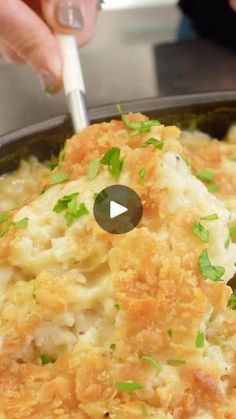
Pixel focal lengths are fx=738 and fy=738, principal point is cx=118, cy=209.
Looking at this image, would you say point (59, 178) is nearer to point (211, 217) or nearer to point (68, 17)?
point (211, 217)

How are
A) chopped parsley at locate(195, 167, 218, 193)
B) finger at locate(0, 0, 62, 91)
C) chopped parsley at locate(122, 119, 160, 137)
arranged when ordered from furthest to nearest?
finger at locate(0, 0, 62, 91) → chopped parsley at locate(195, 167, 218, 193) → chopped parsley at locate(122, 119, 160, 137)

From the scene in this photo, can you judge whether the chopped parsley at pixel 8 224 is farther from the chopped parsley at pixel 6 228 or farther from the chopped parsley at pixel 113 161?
the chopped parsley at pixel 113 161

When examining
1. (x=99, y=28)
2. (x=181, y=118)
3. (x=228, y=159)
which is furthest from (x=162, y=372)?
(x=99, y=28)

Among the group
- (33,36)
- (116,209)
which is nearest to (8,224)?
(116,209)

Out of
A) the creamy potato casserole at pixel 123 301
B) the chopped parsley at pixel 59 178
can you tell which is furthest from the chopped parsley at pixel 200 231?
the chopped parsley at pixel 59 178

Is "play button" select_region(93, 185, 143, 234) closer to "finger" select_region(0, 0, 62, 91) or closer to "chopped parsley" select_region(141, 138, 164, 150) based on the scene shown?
"chopped parsley" select_region(141, 138, 164, 150)

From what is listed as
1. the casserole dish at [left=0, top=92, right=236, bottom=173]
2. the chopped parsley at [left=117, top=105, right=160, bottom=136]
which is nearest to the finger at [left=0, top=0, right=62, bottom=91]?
the casserole dish at [left=0, top=92, right=236, bottom=173]
